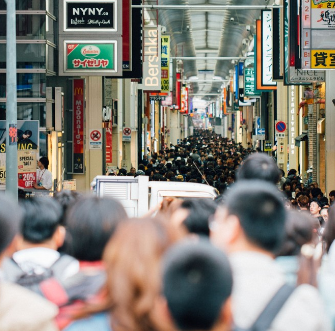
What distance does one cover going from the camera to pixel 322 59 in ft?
51.0

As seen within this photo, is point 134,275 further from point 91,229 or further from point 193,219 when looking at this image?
point 193,219

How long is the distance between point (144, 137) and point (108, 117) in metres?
15.5

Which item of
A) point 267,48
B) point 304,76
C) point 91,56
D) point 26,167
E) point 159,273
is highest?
point 267,48

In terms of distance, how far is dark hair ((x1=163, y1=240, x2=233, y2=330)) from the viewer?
2.53 meters

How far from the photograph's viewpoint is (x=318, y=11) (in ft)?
51.8

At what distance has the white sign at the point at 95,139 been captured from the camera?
68.0 ft

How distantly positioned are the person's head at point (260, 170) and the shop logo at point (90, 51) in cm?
1099

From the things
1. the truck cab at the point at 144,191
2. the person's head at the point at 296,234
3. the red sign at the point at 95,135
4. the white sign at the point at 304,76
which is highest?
the white sign at the point at 304,76

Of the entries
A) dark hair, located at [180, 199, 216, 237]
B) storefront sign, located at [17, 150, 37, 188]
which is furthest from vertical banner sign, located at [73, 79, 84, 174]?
dark hair, located at [180, 199, 216, 237]

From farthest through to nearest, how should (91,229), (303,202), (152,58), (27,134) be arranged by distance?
(152,58), (27,134), (303,202), (91,229)

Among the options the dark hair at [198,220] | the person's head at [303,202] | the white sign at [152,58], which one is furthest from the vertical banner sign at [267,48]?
the dark hair at [198,220]

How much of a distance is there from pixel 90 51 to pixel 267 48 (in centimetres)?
1063

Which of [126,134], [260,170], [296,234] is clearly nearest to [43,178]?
[260,170]

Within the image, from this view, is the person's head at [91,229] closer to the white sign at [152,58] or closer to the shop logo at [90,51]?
the shop logo at [90,51]
